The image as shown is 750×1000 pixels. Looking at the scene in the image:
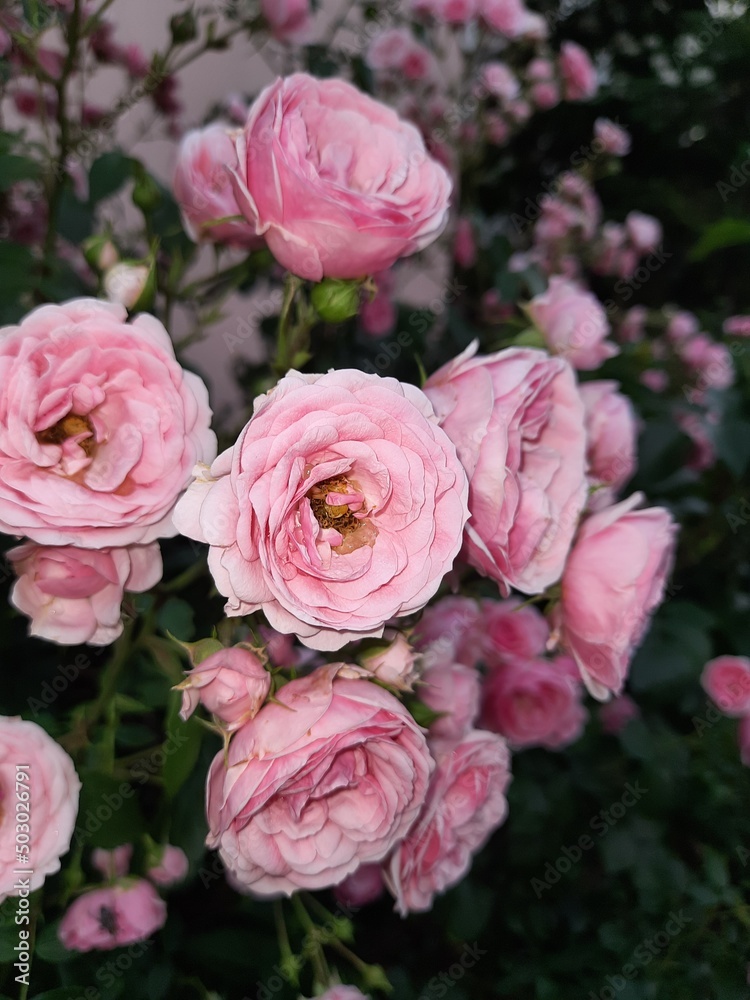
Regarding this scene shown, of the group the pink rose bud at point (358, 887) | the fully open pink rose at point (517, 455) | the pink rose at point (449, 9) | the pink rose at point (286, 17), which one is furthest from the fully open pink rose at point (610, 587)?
the pink rose at point (449, 9)

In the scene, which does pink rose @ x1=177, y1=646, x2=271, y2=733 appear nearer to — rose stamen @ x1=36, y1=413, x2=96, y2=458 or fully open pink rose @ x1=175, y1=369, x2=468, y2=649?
fully open pink rose @ x1=175, y1=369, x2=468, y2=649

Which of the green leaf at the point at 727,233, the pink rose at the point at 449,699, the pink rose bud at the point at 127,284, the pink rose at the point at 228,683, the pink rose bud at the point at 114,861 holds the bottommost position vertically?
the pink rose bud at the point at 114,861

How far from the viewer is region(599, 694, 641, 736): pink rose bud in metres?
0.80

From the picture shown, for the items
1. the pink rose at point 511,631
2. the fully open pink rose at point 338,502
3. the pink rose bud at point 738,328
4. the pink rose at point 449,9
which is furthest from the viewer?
the pink rose at point 449,9

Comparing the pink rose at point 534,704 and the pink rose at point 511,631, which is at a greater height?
the pink rose at point 511,631

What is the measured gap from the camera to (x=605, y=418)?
546 mm

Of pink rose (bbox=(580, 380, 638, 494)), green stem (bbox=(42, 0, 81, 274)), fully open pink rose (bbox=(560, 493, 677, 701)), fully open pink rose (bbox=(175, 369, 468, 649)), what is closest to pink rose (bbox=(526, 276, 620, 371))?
pink rose (bbox=(580, 380, 638, 494))

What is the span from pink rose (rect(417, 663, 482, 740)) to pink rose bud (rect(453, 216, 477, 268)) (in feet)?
2.74

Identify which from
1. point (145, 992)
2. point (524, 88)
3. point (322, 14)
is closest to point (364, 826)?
point (145, 992)

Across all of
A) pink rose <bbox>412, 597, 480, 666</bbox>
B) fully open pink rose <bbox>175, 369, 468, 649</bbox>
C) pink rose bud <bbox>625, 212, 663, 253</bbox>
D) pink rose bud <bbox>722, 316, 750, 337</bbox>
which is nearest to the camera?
fully open pink rose <bbox>175, 369, 468, 649</bbox>

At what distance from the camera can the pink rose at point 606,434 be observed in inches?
21.4

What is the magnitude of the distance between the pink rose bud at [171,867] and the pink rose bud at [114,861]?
22mm

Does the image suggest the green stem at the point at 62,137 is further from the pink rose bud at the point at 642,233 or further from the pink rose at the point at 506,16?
the pink rose bud at the point at 642,233

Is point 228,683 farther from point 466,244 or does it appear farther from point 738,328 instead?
point 466,244
